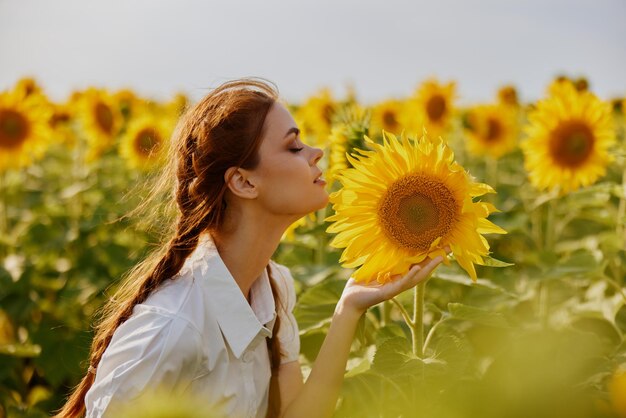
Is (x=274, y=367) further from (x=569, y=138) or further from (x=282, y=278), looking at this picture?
(x=569, y=138)

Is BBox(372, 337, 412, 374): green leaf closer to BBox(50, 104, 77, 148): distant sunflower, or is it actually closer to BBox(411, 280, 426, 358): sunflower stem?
BBox(411, 280, 426, 358): sunflower stem

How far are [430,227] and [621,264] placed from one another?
1.67m

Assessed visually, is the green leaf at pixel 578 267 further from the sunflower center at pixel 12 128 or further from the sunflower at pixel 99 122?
the sunflower at pixel 99 122

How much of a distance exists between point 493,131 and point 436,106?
1.62 ft

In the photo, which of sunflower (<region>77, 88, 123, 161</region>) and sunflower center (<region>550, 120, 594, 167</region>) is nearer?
sunflower center (<region>550, 120, 594, 167</region>)

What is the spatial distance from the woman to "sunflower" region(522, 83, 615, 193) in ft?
6.18

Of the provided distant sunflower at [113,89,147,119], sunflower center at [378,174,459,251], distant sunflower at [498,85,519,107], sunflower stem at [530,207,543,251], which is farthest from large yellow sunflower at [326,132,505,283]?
distant sunflower at [498,85,519,107]

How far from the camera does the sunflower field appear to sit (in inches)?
49.3

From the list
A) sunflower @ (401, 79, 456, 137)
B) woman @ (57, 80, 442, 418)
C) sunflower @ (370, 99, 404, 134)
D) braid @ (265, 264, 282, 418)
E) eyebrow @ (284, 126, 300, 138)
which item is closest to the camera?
woman @ (57, 80, 442, 418)

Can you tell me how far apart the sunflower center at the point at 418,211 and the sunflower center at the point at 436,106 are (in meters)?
4.08

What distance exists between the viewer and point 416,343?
5.58 feet

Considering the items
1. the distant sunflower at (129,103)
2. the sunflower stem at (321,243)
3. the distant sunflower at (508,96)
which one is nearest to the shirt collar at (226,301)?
the sunflower stem at (321,243)

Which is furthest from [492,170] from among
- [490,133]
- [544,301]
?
[544,301]

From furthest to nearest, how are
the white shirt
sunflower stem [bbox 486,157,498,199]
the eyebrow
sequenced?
sunflower stem [bbox 486,157,498,199] < the eyebrow < the white shirt
